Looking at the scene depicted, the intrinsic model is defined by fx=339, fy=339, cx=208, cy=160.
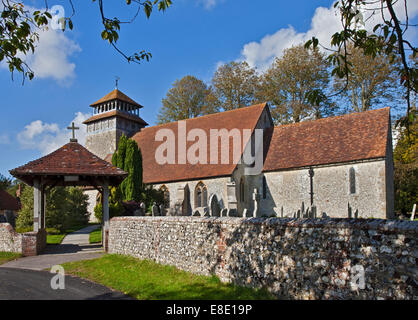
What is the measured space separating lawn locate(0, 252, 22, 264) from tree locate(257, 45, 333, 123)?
26319 mm

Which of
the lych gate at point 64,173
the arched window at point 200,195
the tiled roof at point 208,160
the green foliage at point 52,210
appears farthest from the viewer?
the tiled roof at point 208,160

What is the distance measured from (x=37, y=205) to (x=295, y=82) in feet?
86.9

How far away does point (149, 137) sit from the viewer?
3141cm

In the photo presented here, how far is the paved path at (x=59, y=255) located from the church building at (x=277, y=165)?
26.4 ft

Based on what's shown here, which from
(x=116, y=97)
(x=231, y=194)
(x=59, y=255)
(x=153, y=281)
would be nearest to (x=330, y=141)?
(x=231, y=194)

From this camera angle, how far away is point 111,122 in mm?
34688

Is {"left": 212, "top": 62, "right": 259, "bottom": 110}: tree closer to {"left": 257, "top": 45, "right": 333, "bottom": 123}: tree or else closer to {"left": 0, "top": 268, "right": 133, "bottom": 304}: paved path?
{"left": 257, "top": 45, "right": 333, "bottom": 123}: tree

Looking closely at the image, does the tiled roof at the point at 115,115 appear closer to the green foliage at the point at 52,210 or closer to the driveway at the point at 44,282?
the green foliage at the point at 52,210

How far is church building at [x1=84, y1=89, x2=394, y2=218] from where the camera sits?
Result: 20.4 m

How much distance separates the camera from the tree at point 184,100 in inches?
1563

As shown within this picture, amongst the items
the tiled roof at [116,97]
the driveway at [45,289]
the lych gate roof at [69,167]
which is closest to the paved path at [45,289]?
the driveway at [45,289]

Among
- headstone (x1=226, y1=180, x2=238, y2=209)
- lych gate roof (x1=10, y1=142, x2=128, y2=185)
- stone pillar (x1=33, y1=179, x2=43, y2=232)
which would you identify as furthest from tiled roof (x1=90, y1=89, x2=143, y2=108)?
stone pillar (x1=33, y1=179, x2=43, y2=232)
